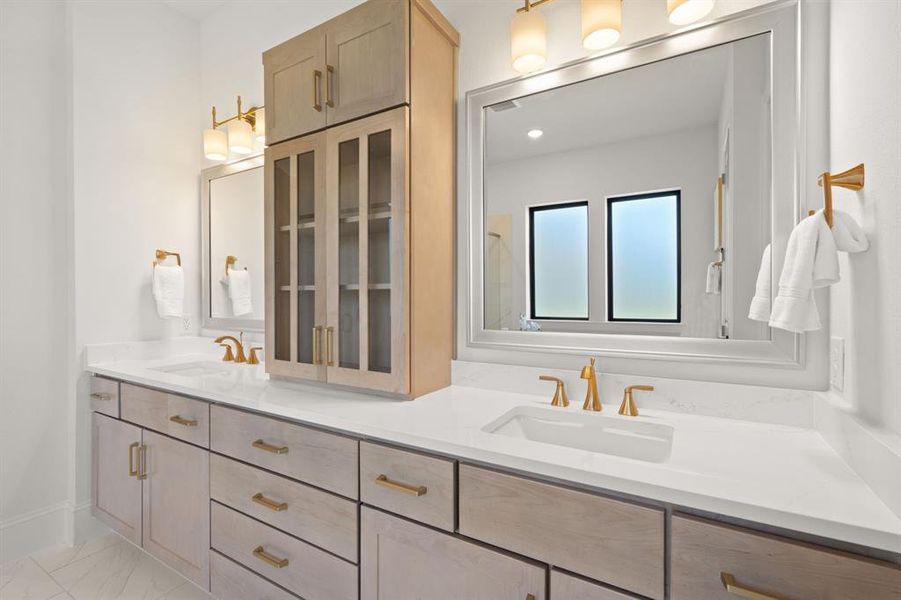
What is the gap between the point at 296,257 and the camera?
174cm

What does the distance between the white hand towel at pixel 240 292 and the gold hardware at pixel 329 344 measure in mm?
1034

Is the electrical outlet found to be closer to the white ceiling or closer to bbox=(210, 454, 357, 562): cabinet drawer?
the white ceiling

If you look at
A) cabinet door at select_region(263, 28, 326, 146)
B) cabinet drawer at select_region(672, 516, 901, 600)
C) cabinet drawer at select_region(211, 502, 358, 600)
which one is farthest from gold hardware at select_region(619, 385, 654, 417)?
cabinet door at select_region(263, 28, 326, 146)

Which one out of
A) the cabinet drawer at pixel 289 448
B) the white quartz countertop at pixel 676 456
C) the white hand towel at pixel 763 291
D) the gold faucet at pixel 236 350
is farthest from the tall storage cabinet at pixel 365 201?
the white hand towel at pixel 763 291

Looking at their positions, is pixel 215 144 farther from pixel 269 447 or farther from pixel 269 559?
pixel 269 559

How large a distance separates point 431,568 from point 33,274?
7.99ft

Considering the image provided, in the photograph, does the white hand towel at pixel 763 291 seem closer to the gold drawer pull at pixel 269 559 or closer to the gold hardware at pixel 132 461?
the gold drawer pull at pixel 269 559

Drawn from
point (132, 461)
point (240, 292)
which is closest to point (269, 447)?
point (132, 461)

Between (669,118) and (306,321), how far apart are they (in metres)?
1.49

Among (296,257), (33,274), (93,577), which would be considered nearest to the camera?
(296,257)

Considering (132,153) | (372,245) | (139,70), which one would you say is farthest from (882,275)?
(139,70)

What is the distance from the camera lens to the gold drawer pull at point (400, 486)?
43.3 inches

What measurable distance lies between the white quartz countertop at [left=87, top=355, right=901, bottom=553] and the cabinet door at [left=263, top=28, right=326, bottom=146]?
3.44ft

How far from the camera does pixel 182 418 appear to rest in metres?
1.71
